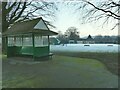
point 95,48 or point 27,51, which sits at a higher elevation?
point 27,51

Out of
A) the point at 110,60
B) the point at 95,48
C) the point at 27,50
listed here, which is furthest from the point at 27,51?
the point at 95,48

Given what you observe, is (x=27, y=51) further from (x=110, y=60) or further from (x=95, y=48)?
(x=95, y=48)

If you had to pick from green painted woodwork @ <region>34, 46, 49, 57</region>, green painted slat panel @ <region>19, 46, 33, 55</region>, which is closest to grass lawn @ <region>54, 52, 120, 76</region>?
green painted woodwork @ <region>34, 46, 49, 57</region>

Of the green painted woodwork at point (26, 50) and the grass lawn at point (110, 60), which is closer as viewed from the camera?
the grass lawn at point (110, 60)

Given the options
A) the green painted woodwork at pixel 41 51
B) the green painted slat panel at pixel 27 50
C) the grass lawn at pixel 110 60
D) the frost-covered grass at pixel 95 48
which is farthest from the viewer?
the frost-covered grass at pixel 95 48

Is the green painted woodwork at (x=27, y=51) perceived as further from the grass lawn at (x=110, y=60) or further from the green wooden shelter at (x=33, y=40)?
the grass lawn at (x=110, y=60)

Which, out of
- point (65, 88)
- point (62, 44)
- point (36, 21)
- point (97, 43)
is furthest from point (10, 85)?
point (62, 44)

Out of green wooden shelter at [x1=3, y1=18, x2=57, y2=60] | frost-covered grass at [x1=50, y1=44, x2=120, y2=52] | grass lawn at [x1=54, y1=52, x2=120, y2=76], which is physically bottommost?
grass lawn at [x1=54, y1=52, x2=120, y2=76]

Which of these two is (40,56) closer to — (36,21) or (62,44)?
(36,21)

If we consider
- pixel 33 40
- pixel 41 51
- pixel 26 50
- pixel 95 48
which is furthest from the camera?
pixel 95 48

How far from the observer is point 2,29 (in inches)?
904

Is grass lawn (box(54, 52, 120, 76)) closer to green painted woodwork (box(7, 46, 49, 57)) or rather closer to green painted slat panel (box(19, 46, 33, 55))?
green painted woodwork (box(7, 46, 49, 57))

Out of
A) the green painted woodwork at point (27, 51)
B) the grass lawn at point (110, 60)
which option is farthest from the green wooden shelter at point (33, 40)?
the grass lawn at point (110, 60)

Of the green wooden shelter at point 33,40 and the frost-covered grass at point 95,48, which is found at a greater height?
the green wooden shelter at point 33,40
